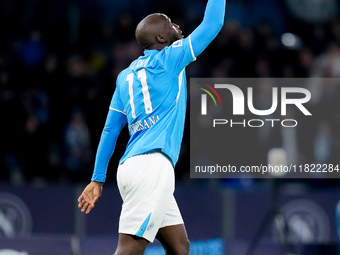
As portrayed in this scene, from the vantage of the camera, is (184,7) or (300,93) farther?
(184,7)

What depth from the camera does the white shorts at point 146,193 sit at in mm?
4887

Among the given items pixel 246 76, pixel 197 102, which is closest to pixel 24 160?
pixel 197 102

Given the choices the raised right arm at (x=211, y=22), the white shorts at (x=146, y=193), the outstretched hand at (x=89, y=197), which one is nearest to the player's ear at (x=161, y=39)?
the raised right arm at (x=211, y=22)

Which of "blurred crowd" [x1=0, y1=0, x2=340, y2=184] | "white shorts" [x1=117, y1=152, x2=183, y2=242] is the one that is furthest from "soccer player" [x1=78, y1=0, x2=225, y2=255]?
"blurred crowd" [x1=0, y1=0, x2=340, y2=184]

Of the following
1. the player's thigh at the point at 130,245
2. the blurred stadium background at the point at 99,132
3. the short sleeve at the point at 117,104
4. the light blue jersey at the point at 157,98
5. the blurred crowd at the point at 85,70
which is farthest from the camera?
the blurred crowd at the point at 85,70

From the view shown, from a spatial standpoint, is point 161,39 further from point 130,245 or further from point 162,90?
point 130,245

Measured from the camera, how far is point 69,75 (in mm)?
11859

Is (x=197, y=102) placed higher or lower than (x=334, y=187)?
higher

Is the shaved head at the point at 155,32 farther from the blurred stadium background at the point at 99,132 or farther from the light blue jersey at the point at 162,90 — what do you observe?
the blurred stadium background at the point at 99,132

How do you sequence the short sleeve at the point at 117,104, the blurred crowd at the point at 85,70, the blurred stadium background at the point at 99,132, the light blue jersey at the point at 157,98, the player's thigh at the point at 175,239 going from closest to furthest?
1. the light blue jersey at the point at 157,98
2. the player's thigh at the point at 175,239
3. the short sleeve at the point at 117,104
4. the blurred stadium background at the point at 99,132
5. the blurred crowd at the point at 85,70

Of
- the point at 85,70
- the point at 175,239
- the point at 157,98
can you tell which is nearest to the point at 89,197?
the point at 175,239

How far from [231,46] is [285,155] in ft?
8.84

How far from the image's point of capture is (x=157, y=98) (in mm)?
5059

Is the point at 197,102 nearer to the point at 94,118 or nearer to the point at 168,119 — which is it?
the point at 94,118
